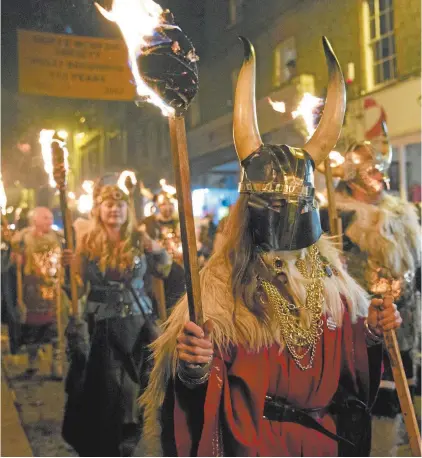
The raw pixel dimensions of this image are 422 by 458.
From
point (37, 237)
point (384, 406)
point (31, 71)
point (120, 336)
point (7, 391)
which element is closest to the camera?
point (31, 71)

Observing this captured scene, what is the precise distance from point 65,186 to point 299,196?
4.46 ft

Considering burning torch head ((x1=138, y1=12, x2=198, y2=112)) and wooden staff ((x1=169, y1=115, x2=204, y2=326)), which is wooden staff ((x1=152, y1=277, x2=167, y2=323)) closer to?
wooden staff ((x1=169, y1=115, x2=204, y2=326))

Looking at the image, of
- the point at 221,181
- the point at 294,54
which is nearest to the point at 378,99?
the point at 294,54

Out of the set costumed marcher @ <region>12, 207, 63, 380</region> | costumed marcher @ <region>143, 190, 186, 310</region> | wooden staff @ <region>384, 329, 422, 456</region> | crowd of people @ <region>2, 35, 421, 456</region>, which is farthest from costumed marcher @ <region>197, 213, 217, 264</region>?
costumed marcher @ <region>12, 207, 63, 380</region>

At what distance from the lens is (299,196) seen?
199 cm

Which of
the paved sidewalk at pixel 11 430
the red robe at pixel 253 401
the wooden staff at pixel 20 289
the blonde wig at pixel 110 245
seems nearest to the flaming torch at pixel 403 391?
the red robe at pixel 253 401

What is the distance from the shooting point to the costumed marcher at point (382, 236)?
134 inches

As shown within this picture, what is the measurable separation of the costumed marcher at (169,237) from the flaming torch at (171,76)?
0.76m

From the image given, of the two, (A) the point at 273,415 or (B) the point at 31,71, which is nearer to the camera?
(A) the point at 273,415

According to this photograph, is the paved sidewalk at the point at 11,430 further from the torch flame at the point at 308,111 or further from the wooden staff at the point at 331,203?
the torch flame at the point at 308,111

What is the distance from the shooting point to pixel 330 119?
206 centimetres

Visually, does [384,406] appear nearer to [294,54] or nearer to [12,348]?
[294,54]

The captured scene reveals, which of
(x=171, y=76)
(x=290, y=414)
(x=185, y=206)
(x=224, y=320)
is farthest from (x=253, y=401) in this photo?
(x=171, y=76)

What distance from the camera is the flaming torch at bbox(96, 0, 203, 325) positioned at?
170 centimetres
